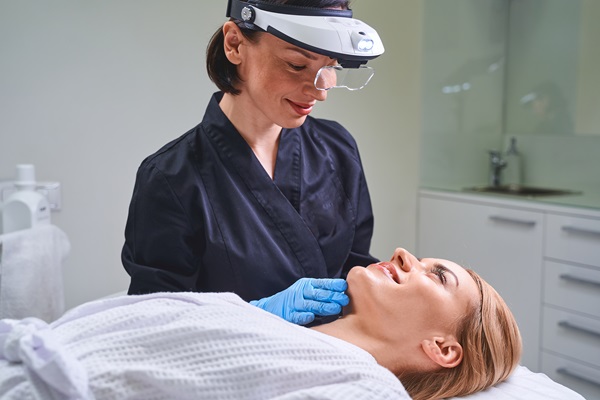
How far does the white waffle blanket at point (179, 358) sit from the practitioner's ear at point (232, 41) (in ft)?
1.83

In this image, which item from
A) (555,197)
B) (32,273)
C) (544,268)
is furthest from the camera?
(555,197)

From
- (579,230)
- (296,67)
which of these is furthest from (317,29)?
(579,230)

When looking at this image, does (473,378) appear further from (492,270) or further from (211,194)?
(492,270)

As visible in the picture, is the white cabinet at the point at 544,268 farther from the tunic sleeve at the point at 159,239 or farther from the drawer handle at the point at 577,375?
the tunic sleeve at the point at 159,239

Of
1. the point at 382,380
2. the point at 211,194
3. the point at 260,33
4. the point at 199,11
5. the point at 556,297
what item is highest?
the point at 199,11

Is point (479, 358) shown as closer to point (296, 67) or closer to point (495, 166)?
point (296, 67)

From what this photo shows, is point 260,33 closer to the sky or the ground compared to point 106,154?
closer to the sky

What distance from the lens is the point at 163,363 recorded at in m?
1.12

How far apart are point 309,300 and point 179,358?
0.35 metres

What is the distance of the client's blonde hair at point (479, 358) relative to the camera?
4.40 feet

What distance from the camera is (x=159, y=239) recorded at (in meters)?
1.43

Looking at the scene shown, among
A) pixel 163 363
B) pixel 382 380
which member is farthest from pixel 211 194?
pixel 382 380

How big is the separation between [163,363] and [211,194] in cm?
50

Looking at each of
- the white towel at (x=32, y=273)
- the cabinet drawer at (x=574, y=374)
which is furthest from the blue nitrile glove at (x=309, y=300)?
the cabinet drawer at (x=574, y=374)
